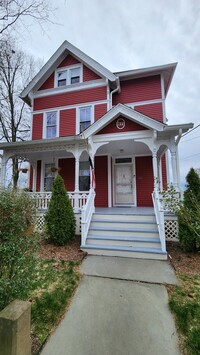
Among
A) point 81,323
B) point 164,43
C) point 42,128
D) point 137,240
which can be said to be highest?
point 164,43

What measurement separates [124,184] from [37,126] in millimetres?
6105

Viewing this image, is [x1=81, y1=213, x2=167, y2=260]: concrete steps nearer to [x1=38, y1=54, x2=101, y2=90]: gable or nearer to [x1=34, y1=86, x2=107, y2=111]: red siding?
[x1=34, y1=86, x2=107, y2=111]: red siding

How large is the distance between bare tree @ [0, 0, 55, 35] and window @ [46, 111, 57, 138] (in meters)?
4.50

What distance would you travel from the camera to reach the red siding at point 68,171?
9688 millimetres

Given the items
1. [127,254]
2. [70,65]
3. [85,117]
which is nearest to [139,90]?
[85,117]

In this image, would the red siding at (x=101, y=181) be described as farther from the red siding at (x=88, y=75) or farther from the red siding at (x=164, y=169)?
the red siding at (x=88, y=75)

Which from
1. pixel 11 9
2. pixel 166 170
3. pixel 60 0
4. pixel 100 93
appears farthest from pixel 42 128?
pixel 166 170

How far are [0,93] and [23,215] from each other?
16.8 meters

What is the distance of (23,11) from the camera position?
578cm

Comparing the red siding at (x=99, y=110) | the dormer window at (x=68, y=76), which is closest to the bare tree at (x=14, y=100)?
the dormer window at (x=68, y=76)

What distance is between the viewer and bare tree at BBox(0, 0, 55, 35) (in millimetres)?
5500

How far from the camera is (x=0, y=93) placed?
50.1 ft

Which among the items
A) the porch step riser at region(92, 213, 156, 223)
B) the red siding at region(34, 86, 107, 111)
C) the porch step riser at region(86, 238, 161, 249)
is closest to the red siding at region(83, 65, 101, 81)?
the red siding at region(34, 86, 107, 111)

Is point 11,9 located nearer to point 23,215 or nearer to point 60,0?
point 60,0
